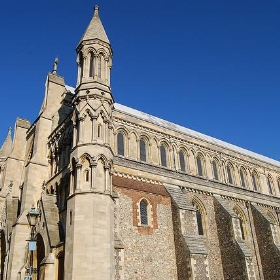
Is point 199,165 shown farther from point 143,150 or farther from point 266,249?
point 266,249

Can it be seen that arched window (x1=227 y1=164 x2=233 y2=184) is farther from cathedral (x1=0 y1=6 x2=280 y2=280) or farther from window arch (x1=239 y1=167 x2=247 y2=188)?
window arch (x1=239 y1=167 x2=247 y2=188)

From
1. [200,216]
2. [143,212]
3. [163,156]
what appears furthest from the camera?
[163,156]

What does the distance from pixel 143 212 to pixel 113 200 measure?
317 centimetres

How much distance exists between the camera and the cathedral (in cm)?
1948

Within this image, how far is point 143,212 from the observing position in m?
23.8

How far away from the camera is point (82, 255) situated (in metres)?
17.8

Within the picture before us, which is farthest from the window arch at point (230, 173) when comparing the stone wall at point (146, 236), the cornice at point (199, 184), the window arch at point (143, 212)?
the window arch at point (143, 212)

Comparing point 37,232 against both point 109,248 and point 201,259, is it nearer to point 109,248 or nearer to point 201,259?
point 109,248

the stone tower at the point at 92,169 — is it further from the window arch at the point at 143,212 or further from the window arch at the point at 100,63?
the window arch at the point at 143,212

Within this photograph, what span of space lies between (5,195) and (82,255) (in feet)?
49.2

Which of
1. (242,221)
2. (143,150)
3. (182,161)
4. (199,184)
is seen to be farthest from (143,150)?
(242,221)

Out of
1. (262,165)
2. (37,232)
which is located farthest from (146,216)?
(262,165)

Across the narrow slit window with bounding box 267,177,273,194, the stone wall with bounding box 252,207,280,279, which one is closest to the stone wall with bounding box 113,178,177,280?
the stone wall with bounding box 252,207,280,279

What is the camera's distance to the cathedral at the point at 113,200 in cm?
1948
